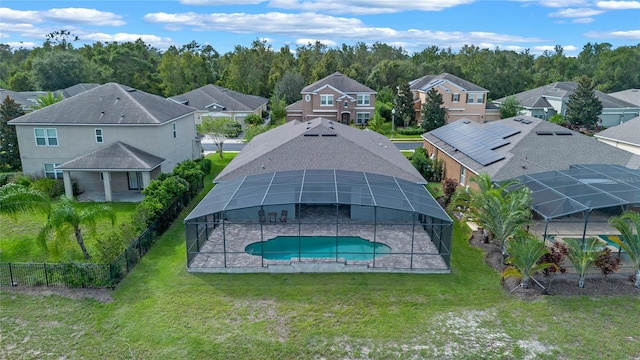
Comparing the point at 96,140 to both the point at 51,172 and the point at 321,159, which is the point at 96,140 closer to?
the point at 51,172

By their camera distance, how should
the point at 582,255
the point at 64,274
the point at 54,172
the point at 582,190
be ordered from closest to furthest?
the point at 582,255 < the point at 64,274 < the point at 582,190 < the point at 54,172

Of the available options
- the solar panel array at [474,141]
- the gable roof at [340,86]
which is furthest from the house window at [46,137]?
the gable roof at [340,86]

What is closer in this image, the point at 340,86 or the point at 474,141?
the point at 474,141

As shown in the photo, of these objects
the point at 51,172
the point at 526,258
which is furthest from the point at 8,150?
the point at 526,258

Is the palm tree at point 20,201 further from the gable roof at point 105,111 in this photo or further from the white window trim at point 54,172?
the white window trim at point 54,172

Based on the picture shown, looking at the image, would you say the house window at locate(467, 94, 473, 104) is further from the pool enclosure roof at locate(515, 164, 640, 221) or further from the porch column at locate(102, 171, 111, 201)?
the porch column at locate(102, 171, 111, 201)

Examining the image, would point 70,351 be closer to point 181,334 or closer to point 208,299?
point 181,334
